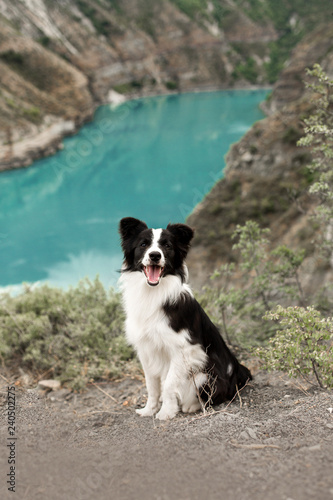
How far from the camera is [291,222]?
1310cm

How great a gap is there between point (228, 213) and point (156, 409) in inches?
465

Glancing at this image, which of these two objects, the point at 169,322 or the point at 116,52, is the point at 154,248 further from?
the point at 116,52

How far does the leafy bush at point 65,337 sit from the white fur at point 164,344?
202cm

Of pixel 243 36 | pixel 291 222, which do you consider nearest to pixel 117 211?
pixel 291 222

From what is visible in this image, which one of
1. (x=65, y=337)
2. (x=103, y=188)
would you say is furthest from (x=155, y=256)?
(x=103, y=188)

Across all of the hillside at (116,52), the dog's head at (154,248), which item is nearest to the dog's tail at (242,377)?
the dog's head at (154,248)

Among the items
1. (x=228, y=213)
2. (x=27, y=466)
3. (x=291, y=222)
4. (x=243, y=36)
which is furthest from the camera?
(x=243, y=36)

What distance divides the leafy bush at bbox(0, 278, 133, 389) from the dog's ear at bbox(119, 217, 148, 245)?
8.64 ft

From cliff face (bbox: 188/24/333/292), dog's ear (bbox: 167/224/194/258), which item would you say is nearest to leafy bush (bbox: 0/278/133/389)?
dog's ear (bbox: 167/224/194/258)

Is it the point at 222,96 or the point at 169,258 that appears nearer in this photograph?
the point at 169,258

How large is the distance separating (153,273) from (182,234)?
47 cm

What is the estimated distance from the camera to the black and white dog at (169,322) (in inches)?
141

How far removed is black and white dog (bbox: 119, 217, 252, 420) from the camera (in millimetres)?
3574

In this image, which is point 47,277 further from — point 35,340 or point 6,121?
point 6,121
